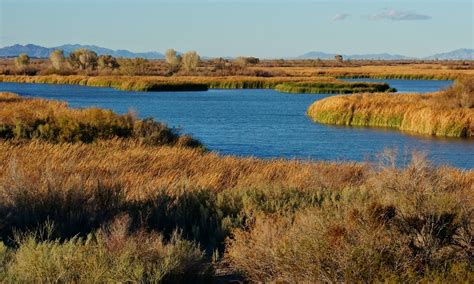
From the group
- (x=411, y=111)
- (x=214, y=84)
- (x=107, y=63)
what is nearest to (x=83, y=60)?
(x=107, y=63)

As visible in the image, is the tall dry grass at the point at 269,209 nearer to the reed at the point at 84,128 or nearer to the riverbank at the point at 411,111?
the reed at the point at 84,128

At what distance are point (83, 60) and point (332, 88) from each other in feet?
237

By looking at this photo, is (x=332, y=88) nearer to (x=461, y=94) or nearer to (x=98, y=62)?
(x=461, y=94)

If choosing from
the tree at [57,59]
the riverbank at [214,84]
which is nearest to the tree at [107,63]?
the tree at [57,59]

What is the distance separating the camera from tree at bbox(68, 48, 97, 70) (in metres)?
133

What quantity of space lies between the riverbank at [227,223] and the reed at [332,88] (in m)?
55.5

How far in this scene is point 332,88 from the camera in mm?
73812

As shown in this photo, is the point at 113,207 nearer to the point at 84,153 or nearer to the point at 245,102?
the point at 84,153

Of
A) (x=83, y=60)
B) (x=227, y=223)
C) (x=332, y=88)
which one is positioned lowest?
(x=332, y=88)

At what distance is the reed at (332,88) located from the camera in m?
71.2

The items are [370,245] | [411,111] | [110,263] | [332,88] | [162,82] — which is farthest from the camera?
[162,82]

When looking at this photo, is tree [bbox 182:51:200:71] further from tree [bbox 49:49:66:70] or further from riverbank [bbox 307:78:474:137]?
riverbank [bbox 307:78:474:137]

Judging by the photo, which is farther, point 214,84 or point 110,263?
point 214,84

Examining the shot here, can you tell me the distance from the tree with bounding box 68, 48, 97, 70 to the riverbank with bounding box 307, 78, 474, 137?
9162cm
